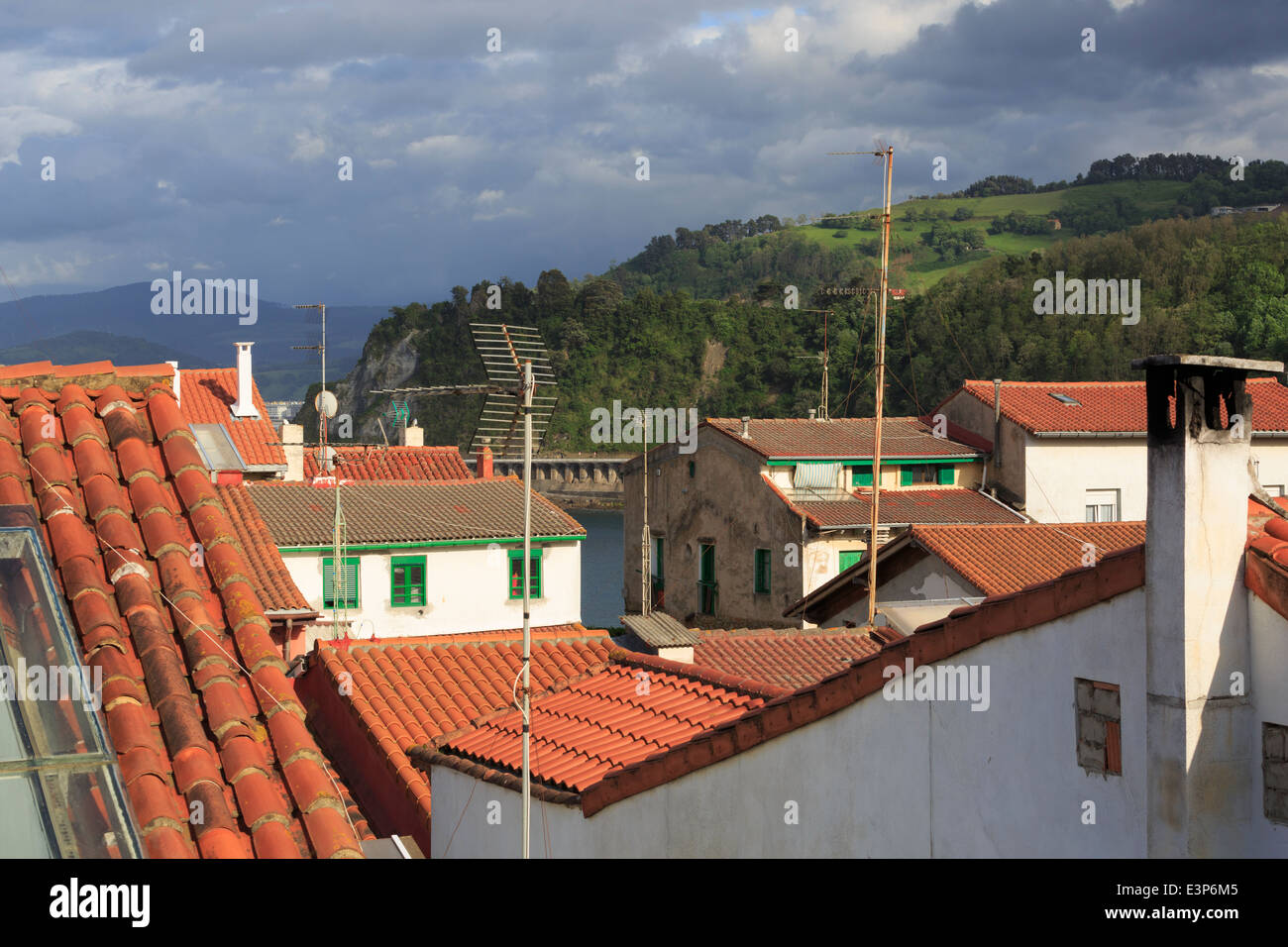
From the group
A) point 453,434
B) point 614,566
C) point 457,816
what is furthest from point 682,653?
point 453,434

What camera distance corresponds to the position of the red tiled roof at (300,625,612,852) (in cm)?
1308

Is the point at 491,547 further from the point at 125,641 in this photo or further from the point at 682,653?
the point at 125,641

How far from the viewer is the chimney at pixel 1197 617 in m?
5.48

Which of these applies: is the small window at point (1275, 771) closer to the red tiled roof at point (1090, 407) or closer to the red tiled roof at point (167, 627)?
the red tiled roof at point (167, 627)

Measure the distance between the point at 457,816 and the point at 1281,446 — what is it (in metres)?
32.7

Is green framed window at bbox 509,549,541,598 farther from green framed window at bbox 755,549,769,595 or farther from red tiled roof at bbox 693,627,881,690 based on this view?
red tiled roof at bbox 693,627,881,690

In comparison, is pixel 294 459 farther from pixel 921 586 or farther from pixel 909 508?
pixel 921 586

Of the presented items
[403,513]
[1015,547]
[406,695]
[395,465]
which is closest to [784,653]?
[406,695]

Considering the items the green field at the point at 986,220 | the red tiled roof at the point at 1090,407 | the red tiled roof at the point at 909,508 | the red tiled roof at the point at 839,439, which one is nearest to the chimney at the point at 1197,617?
the red tiled roof at the point at 909,508

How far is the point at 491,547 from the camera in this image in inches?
1161

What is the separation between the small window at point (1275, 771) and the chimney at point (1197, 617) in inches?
2.3

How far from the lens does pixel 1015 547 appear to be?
2386 cm

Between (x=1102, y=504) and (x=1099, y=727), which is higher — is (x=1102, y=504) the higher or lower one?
the lower one

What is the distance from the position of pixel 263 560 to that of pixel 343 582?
4189 mm
